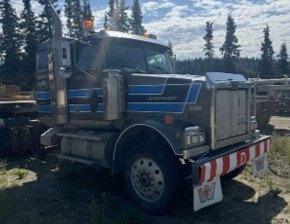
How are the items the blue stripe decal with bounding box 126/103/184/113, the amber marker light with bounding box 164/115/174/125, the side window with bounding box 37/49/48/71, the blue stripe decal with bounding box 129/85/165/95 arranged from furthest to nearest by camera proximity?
the side window with bounding box 37/49/48/71, the blue stripe decal with bounding box 129/85/165/95, the blue stripe decal with bounding box 126/103/184/113, the amber marker light with bounding box 164/115/174/125

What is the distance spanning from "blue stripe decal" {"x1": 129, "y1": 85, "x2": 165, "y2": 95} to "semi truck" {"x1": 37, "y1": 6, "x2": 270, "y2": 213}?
2 cm

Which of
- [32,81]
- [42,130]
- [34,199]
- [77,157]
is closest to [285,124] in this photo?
[42,130]

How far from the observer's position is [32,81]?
35781 millimetres

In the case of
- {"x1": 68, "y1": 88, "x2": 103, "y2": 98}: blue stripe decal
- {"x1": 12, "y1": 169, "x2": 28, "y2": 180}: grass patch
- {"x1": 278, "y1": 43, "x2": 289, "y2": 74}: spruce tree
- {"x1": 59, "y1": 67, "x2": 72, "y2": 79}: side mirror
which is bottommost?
{"x1": 12, "y1": 169, "x2": 28, "y2": 180}: grass patch

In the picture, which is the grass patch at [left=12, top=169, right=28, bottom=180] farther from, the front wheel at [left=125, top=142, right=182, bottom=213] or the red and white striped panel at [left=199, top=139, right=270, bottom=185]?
the red and white striped panel at [left=199, top=139, right=270, bottom=185]

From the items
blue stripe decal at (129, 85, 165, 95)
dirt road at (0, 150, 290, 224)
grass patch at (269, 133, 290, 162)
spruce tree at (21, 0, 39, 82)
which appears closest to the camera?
dirt road at (0, 150, 290, 224)

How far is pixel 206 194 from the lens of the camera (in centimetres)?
552

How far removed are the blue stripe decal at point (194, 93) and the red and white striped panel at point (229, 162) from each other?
0.93 m

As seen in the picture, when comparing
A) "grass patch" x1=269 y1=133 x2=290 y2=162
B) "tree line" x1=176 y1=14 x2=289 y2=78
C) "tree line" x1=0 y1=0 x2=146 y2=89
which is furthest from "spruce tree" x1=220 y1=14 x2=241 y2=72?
"grass patch" x1=269 y1=133 x2=290 y2=162

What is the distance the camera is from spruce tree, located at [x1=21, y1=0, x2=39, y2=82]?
42.1 m

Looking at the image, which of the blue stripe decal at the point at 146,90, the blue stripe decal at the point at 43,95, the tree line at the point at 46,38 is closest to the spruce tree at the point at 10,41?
the tree line at the point at 46,38

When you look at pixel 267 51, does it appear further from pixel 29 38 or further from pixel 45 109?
pixel 45 109

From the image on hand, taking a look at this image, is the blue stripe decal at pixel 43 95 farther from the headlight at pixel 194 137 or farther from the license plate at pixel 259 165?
the license plate at pixel 259 165

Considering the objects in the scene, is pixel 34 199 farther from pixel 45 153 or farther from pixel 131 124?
pixel 45 153
